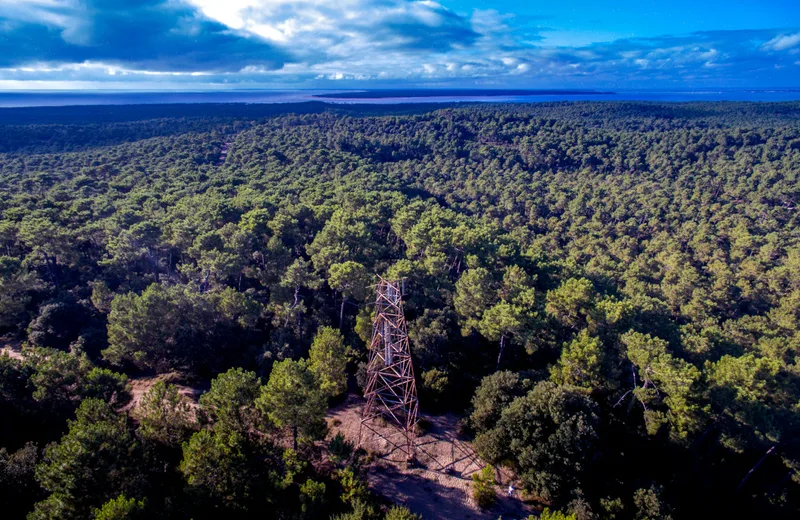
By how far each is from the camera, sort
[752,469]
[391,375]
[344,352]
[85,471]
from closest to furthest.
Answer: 1. [85,471]
2. [391,375]
3. [752,469]
4. [344,352]

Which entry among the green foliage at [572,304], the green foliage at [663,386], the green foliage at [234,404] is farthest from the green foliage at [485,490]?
the green foliage at [572,304]

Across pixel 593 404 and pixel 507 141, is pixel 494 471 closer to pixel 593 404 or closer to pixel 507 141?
pixel 593 404

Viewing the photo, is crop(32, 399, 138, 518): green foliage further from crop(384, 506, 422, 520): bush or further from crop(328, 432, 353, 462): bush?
crop(384, 506, 422, 520): bush

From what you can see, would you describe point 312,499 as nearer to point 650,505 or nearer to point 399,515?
point 399,515

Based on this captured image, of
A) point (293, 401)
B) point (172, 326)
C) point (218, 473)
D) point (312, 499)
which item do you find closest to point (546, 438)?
point (312, 499)

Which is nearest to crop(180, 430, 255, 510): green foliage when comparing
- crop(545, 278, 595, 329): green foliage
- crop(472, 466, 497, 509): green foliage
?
crop(472, 466, 497, 509): green foliage
